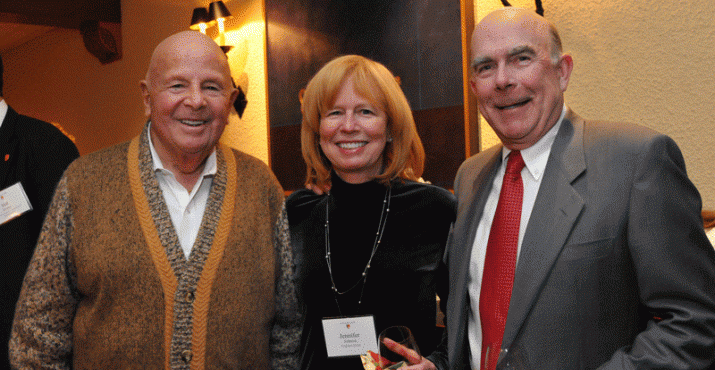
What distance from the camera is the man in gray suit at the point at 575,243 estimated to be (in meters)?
1.13

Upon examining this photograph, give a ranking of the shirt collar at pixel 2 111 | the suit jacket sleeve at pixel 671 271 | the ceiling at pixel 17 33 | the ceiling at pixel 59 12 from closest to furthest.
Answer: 1. the suit jacket sleeve at pixel 671 271
2. the shirt collar at pixel 2 111
3. the ceiling at pixel 59 12
4. the ceiling at pixel 17 33

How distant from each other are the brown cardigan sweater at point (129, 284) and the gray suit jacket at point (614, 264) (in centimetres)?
78

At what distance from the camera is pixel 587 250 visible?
4.00 ft

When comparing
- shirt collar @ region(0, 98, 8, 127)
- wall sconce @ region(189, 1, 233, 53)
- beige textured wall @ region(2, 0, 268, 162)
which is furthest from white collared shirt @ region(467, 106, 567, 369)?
wall sconce @ region(189, 1, 233, 53)

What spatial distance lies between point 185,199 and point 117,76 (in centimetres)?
456

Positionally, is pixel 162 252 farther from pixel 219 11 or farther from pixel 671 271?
pixel 219 11

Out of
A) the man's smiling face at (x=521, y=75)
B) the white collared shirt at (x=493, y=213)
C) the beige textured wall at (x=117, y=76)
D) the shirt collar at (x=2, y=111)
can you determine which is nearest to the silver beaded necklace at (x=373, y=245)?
the white collared shirt at (x=493, y=213)

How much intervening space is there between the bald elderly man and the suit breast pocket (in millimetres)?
857

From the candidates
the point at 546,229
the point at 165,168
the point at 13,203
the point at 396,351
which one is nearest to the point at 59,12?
the point at 13,203

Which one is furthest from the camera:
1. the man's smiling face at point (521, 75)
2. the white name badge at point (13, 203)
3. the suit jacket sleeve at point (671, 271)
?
the white name badge at point (13, 203)

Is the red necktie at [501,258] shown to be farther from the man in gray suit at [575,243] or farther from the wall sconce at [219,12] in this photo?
the wall sconce at [219,12]

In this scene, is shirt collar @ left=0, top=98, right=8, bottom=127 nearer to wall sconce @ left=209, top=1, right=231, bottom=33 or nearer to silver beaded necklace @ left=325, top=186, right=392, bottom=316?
silver beaded necklace @ left=325, top=186, right=392, bottom=316

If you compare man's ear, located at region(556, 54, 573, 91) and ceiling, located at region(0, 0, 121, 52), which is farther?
ceiling, located at region(0, 0, 121, 52)

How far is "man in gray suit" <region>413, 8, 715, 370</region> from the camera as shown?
1131 millimetres
